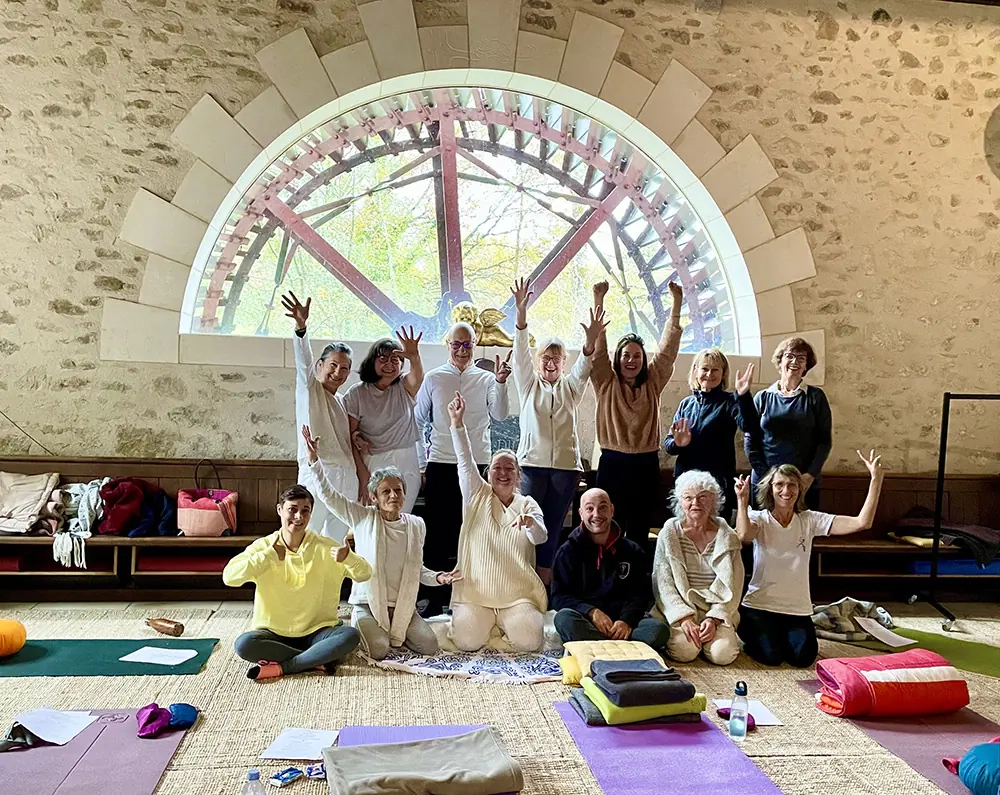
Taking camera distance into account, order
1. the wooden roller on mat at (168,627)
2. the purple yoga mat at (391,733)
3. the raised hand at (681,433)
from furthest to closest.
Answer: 1. the raised hand at (681,433)
2. the wooden roller on mat at (168,627)
3. the purple yoga mat at (391,733)

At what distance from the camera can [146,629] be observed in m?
4.17

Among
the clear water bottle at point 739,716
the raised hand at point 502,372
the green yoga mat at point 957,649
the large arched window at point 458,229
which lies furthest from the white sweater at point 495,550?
the large arched window at point 458,229

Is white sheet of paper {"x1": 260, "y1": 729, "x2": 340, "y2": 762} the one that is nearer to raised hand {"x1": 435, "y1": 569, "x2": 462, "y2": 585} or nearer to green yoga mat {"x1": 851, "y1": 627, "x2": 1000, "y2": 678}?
raised hand {"x1": 435, "y1": 569, "x2": 462, "y2": 585}

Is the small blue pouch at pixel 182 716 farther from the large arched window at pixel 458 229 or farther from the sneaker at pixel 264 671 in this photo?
the large arched window at pixel 458 229

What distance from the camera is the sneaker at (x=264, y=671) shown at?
11.4 feet

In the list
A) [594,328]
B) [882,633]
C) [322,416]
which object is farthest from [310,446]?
[882,633]

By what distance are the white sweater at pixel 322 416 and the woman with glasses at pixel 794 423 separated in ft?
7.21

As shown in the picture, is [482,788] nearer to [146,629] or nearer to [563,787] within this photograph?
[563,787]

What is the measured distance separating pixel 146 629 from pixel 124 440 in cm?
129

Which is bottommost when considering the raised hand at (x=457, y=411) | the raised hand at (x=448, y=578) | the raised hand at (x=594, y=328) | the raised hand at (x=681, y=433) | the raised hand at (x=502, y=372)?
the raised hand at (x=448, y=578)

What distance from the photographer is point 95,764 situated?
8.70ft

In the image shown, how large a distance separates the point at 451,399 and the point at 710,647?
1.77m

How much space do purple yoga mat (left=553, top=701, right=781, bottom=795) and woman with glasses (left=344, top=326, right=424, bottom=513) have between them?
1.72m

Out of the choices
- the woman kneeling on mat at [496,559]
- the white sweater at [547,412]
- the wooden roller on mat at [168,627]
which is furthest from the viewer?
the white sweater at [547,412]
